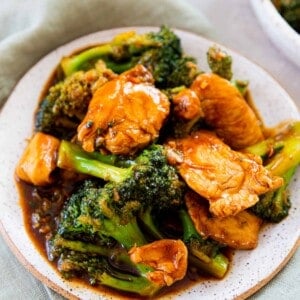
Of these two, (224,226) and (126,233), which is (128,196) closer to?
(126,233)

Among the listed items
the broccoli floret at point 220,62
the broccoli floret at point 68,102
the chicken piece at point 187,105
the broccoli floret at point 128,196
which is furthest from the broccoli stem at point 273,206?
the broccoli floret at point 68,102

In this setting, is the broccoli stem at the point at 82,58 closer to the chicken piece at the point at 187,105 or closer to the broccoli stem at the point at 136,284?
the chicken piece at the point at 187,105

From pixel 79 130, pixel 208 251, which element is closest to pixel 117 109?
pixel 79 130

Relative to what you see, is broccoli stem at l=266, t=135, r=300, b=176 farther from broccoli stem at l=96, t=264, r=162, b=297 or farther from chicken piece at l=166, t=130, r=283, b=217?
broccoli stem at l=96, t=264, r=162, b=297

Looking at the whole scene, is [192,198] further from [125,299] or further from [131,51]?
[131,51]

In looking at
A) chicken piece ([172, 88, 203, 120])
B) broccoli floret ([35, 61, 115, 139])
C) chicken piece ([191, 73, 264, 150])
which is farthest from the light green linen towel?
chicken piece ([172, 88, 203, 120])

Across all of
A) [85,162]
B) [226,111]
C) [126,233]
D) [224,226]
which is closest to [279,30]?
[226,111]
